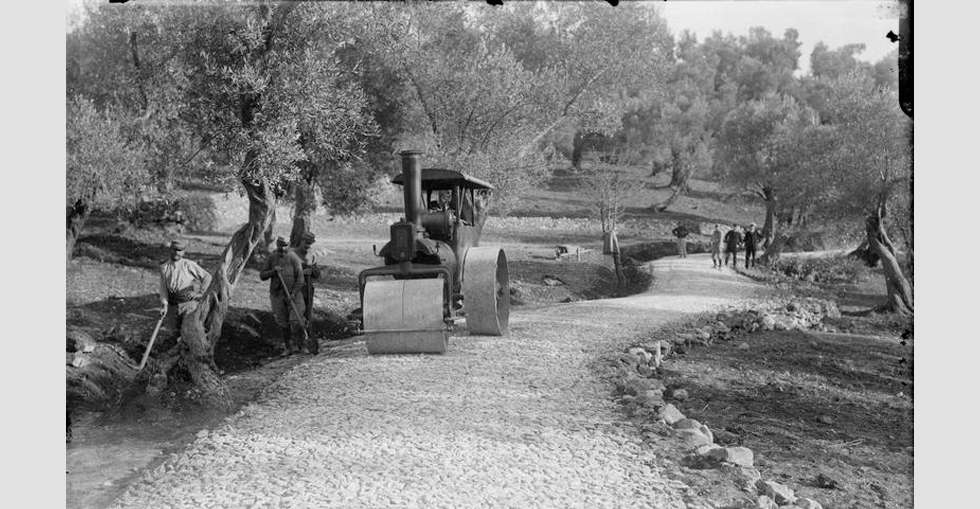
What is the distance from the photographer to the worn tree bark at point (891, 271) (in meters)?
13.1

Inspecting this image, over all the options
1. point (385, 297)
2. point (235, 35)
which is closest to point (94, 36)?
point (235, 35)

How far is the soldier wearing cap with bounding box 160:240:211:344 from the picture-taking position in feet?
36.1

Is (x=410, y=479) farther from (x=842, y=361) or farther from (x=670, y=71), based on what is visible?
(x=842, y=361)

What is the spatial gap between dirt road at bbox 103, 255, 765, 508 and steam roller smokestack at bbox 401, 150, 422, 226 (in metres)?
1.90

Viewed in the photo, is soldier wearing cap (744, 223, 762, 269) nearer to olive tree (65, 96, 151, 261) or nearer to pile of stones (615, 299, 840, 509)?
pile of stones (615, 299, 840, 509)

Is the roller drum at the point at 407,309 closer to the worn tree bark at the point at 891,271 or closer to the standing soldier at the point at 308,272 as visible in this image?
the standing soldier at the point at 308,272

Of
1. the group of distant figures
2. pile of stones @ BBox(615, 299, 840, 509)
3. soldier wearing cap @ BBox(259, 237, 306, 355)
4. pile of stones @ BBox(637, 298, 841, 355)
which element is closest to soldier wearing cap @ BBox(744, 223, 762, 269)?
the group of distant figures

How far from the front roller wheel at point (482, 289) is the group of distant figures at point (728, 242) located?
50.1 feet

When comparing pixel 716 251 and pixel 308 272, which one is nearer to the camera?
pixel 308 272

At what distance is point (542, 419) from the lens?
25.6 ft

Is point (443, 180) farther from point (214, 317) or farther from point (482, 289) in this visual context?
point (214, 317)

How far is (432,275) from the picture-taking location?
1095 cm

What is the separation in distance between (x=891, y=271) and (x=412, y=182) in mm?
7618

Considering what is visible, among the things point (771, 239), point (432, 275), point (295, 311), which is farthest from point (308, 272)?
point (771, 239)
